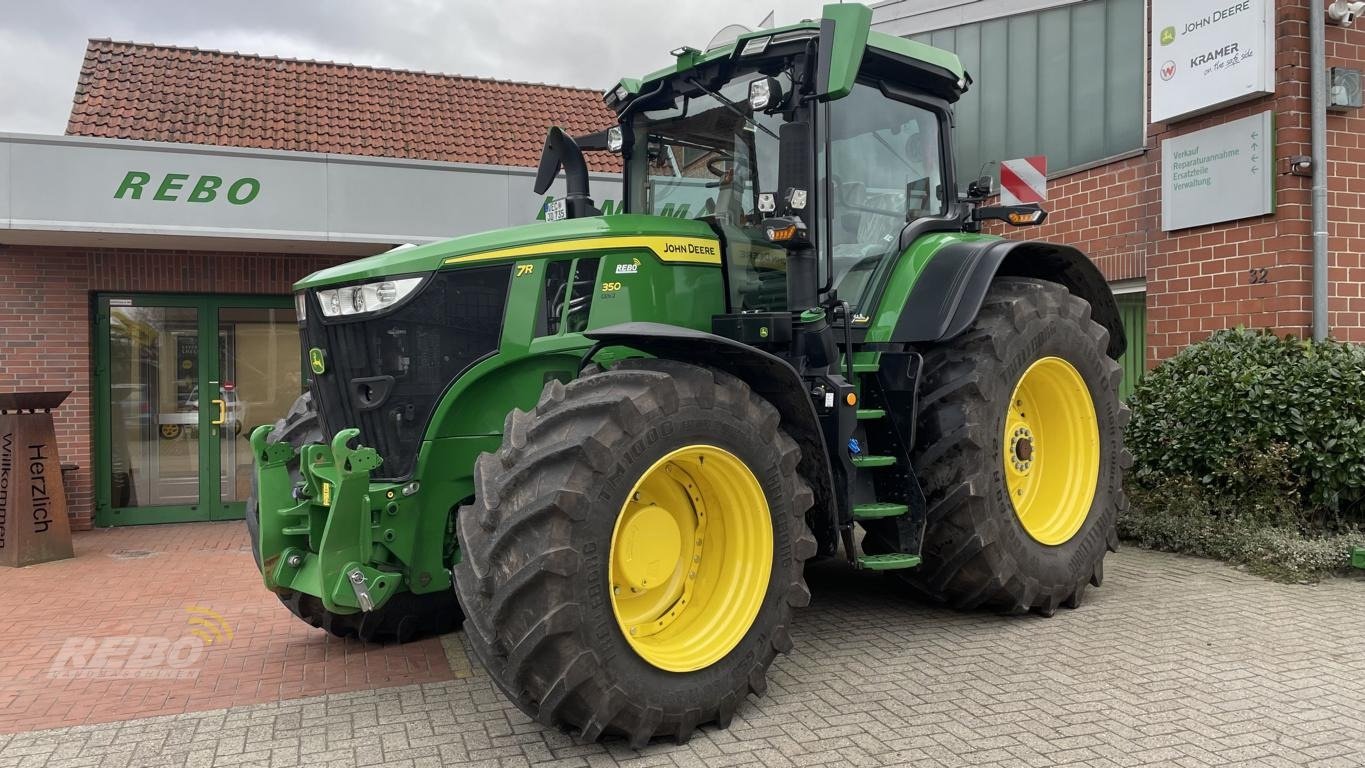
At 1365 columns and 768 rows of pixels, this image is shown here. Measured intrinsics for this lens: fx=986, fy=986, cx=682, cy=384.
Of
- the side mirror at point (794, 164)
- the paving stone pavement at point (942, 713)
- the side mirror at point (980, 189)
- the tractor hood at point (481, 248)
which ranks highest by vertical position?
the side mirror at point (980, 189)

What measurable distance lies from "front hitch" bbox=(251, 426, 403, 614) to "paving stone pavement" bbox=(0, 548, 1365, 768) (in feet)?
1.74

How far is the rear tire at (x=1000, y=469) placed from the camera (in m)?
4.61

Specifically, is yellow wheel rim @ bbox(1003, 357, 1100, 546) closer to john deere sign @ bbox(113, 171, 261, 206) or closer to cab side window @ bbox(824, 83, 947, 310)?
cab side window @ bbox(824, 83, 947, 310)

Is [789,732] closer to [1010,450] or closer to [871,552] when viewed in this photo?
[871,552]

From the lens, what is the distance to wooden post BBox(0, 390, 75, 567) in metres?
7.78

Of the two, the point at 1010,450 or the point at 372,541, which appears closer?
A: the point at 372,541

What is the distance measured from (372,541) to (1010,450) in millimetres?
3160

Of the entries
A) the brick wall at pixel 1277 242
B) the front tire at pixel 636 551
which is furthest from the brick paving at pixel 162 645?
the brick wall at pixel 1277 242

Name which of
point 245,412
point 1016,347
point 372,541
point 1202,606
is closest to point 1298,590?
point 1202,606

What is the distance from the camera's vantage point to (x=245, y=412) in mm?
9953

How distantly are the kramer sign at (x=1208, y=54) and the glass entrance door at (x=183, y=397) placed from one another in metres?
8.30

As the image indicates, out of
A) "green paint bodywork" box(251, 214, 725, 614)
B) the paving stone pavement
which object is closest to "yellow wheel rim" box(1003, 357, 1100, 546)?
the paving stone pavement

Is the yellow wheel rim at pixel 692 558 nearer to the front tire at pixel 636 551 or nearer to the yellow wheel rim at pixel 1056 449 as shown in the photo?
the front tire at pixel 636 551

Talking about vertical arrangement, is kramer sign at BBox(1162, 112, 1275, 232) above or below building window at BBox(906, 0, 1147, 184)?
below
